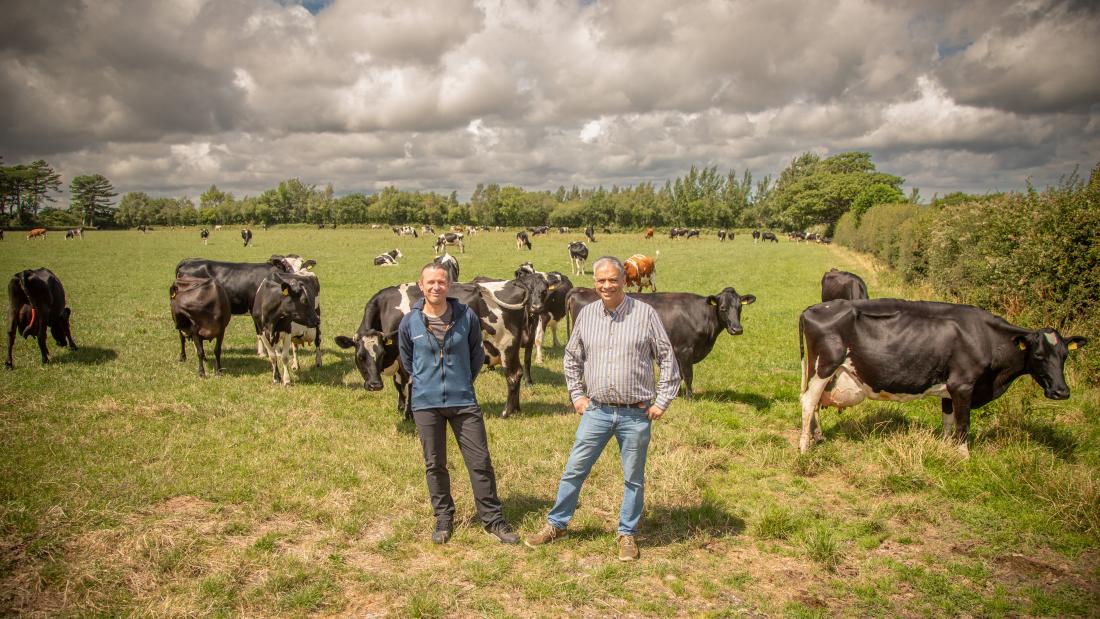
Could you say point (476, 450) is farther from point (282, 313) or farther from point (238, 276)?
point (238, 276)

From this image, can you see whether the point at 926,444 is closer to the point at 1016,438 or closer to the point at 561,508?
the point at 1016,438

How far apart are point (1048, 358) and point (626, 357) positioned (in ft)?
18.3

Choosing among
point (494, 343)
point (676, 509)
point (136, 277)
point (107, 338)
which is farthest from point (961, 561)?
point (136, 277)

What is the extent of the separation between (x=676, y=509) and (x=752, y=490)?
1.11 meters

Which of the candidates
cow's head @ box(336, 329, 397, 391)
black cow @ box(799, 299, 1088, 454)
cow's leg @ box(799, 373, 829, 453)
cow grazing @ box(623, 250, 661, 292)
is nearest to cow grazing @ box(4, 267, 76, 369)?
cow's head @ box(336, 329, 397, 391)

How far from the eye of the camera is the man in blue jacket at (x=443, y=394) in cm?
514

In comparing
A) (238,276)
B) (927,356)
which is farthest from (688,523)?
(238,276)

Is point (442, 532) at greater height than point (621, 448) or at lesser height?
lesser

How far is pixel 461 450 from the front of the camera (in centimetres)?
526

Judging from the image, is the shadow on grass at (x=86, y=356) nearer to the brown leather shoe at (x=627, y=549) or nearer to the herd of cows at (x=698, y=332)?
the herd of cows at (x=698, y=332)

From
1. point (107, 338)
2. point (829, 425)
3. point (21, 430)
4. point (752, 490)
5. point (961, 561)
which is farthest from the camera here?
point (107, 338)

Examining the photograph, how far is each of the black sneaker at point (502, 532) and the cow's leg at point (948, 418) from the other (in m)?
5.47

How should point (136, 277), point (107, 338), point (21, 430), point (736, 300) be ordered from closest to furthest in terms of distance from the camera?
1. point (21, 430)
2. point (736, 300)
3. point (107, 338)
4. point (136, 277)

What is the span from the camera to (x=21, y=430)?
760cm
